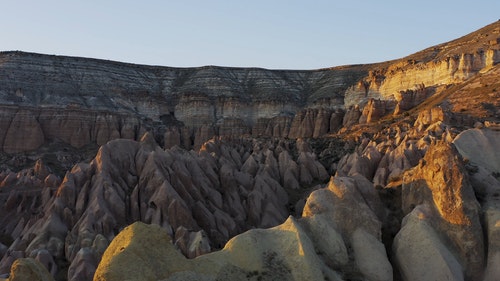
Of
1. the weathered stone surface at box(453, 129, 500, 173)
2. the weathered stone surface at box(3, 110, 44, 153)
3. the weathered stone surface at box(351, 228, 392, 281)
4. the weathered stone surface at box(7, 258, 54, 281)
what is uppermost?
the weathered stone surface at box(453, 129, 500, 173)

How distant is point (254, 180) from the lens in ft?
160

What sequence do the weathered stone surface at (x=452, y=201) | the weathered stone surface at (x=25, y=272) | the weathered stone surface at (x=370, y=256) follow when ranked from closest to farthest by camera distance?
the weathered stone surface at (x=25, y=272), the weathered stone surface at (x=370, y=256), the weathered stone surface at (x=452, y=201)

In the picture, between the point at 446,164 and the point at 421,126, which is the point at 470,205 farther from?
the point at 421,126

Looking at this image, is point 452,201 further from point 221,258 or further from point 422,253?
point 221,258

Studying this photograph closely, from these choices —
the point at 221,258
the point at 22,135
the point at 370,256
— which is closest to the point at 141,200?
the point at 221,258

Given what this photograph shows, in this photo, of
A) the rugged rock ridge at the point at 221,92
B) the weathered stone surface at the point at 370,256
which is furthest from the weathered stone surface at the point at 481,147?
the rugged rock ridge at the point at 221,92

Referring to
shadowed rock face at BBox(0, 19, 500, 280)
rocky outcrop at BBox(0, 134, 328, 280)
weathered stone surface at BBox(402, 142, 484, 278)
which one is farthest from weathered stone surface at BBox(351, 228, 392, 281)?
rocky outcrop at BBox(0, 134, 328, 280)

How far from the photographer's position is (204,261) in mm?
17469

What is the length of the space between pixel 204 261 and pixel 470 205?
35.8 ft

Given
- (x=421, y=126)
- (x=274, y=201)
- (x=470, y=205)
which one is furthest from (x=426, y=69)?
(x=470, y=205)

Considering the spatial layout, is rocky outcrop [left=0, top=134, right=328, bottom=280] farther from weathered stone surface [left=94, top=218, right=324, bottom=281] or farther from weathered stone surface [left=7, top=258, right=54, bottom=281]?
weathered stone surface [left=7, top=258, right=54, bottom=281]

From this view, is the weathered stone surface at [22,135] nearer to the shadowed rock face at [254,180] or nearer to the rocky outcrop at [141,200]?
the shadowed rock face at [254,180]

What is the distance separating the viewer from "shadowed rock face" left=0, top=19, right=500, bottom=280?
62.7 ft

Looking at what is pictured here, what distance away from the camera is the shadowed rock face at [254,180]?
19.1 m
